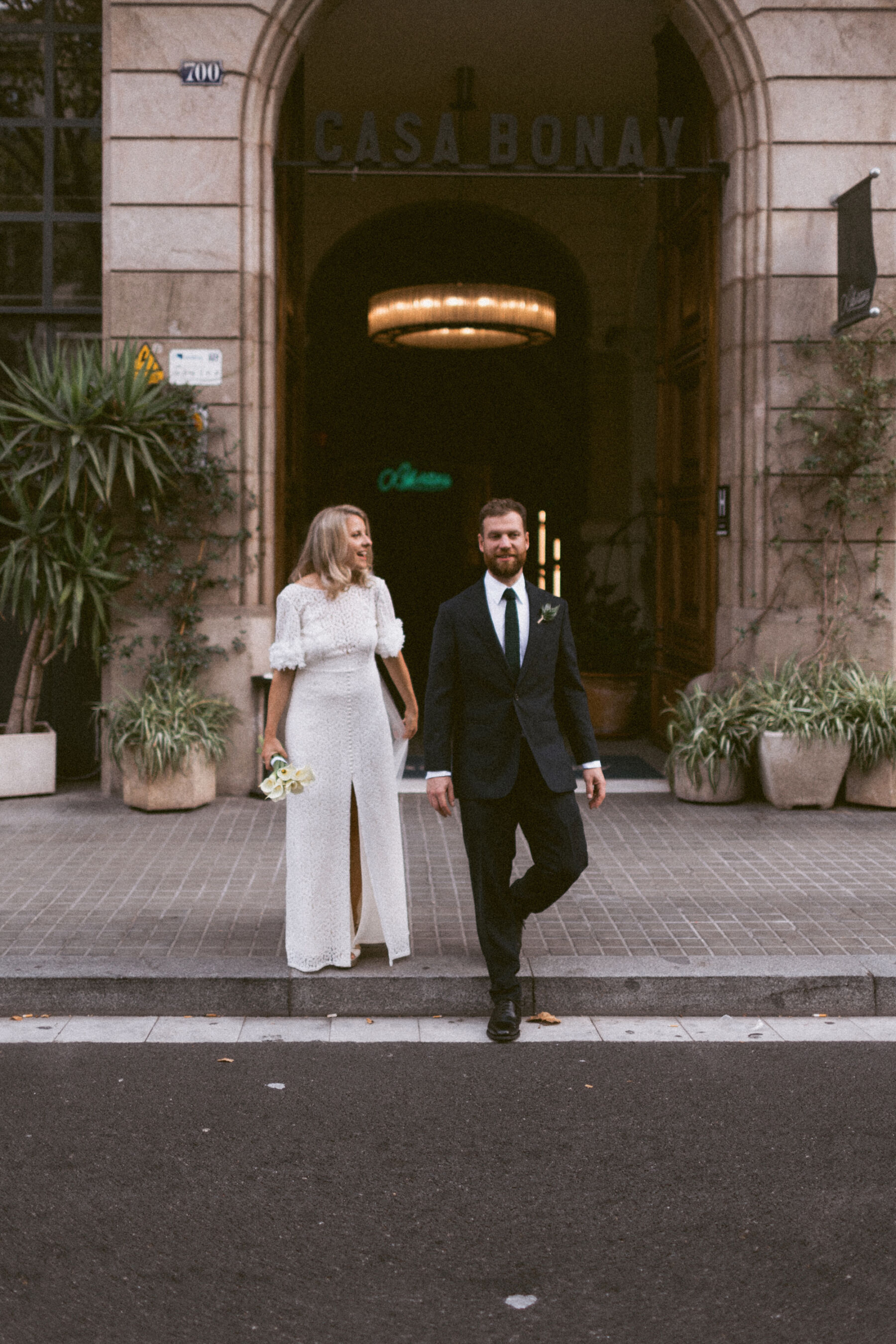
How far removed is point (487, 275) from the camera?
1684 centimetres

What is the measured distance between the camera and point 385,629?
5.96 metres

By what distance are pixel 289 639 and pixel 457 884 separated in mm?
2004

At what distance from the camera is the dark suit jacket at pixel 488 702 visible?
212 inches

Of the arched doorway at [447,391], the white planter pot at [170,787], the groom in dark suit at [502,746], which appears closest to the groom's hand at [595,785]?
the groom in dark suit at [502,746]

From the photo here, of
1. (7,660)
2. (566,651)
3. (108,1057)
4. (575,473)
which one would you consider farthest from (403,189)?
(108,1057)

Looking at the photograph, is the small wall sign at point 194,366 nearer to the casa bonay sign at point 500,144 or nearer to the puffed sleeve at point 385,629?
the casa bonay sign at point 500,144

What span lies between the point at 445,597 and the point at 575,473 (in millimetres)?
2397

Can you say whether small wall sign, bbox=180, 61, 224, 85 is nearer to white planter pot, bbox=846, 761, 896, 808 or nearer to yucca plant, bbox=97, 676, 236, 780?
yucca plant, bbox=97, 676, 236, 780

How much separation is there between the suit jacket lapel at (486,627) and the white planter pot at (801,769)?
4.02m

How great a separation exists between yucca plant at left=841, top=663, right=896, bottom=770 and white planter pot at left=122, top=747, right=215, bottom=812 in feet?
13.3

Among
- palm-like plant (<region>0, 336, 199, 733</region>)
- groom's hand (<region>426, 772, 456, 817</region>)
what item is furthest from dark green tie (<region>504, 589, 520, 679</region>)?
palm-like plant (<region>0, 336, 199, 733</region>)

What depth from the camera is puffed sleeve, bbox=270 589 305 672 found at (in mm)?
5773

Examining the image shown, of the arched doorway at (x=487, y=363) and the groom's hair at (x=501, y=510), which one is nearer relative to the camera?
the groom's hair at (x=501, y=510)

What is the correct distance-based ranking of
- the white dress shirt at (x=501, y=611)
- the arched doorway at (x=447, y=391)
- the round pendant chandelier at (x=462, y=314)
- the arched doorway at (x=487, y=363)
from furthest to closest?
the arched doorway at (x=447, y=391)
the arched doorway at (x=487, y=363)
the round pendant chandelier at (x=462, y=314)
the white dress shirt at (x=501, y=611)
